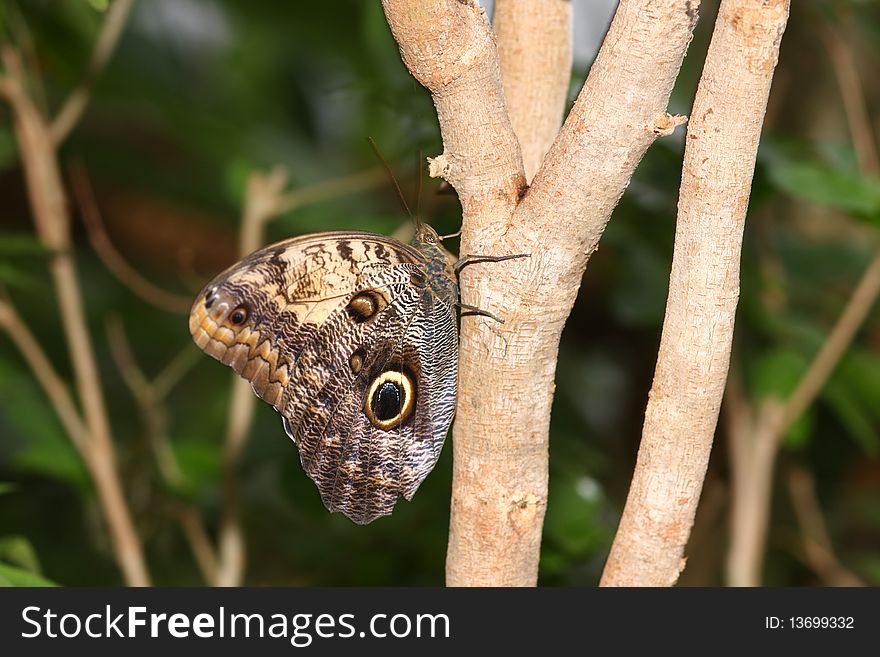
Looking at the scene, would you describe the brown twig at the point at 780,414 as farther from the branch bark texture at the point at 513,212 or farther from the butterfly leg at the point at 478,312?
the butterfly leg at the point at 478,312

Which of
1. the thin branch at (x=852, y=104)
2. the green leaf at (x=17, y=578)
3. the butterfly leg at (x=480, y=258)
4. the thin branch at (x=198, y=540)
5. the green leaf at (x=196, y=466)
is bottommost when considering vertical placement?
the green leaf at (x=17, y=578)

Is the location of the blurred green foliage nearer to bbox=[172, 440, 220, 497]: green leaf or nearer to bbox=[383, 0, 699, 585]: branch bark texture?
bbox=[172, 440, 220, 497]: green leaf

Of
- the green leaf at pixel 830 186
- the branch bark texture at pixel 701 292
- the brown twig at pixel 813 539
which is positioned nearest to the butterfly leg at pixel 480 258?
the branch bark texture at pixel 701 292

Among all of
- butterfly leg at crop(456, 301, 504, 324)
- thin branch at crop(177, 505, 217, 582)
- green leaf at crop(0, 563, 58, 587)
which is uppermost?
thin branch at crop(177, 505, 217, 582)

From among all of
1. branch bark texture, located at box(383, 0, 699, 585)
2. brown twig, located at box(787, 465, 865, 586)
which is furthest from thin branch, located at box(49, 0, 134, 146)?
brown twig, located at box(787, 465, 865, 586)

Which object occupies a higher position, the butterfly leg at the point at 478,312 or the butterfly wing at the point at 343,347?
the butterfly wing at the point at 343,347

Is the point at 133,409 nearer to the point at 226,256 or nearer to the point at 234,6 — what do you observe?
the point at 226,256
